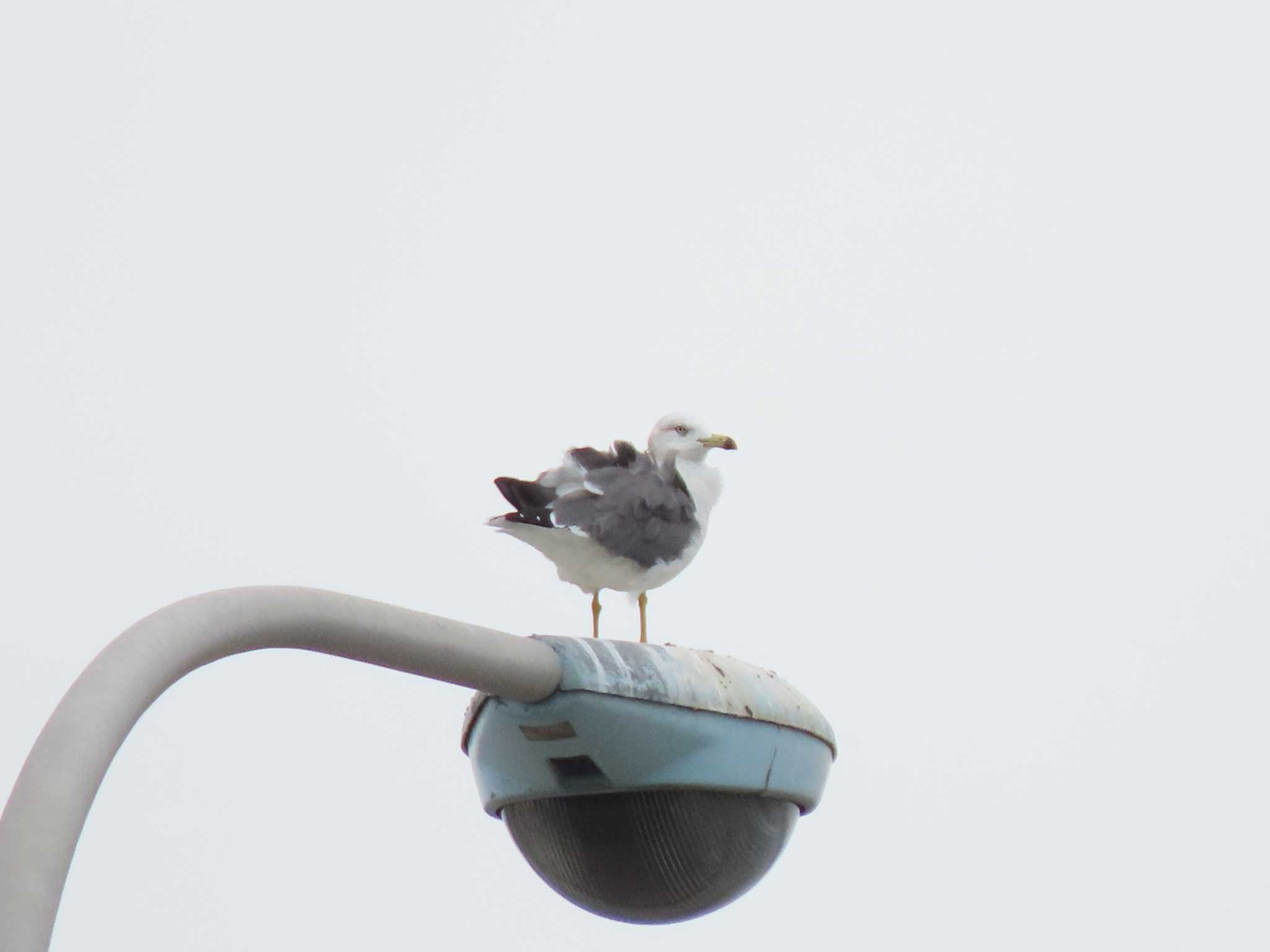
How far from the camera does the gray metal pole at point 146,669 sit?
73.2 inches

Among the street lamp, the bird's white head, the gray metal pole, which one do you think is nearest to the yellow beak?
the bird's white head

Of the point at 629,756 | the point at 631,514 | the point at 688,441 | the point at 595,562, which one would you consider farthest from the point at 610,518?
the point at 629,756

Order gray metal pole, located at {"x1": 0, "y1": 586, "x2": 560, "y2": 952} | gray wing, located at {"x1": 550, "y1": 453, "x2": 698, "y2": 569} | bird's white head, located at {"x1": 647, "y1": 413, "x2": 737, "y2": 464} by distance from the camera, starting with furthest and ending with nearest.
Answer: bird's white head, located at {"x1": 647, "y1": 413, "x2": 737, "y2": 464} → gray wing, located at {"x1": 550, "y1": 453, "x2": 698, "y2": 569} → gray metal pole, located at {"x1": 0, "y1": 586, "x2": 560, "y2": 952}

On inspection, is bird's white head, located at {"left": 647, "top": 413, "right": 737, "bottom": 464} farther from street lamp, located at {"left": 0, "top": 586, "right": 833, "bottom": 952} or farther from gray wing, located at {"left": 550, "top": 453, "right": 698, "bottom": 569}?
street lamp, located at {"left": 0, "top": 586, "right": 833, "bottom": 952}

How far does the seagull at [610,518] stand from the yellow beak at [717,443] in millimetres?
328

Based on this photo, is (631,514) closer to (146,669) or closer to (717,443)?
(717,443)

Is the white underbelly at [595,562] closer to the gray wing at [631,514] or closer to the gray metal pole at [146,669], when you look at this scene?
the gray wing at [631,514]

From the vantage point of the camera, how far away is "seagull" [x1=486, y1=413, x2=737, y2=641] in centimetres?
525

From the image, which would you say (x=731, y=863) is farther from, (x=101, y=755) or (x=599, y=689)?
(x=101, y=755)

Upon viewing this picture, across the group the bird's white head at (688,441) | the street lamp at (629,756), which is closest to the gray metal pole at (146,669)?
the street lamp at (629,756)

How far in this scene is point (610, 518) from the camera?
5227mm

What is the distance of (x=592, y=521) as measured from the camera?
5.23 metres

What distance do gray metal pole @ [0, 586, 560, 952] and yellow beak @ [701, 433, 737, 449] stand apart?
2876 mm

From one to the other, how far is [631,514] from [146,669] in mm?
3158
